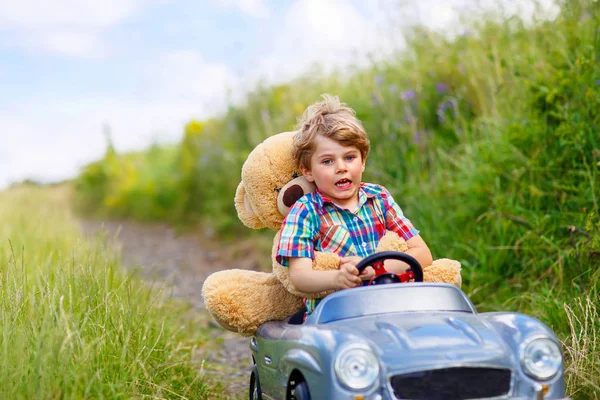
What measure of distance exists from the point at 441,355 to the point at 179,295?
571cm

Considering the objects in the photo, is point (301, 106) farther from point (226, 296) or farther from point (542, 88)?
point (226, 296)

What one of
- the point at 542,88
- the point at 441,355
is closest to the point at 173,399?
the point at 441,355

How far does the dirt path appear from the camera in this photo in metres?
5.27

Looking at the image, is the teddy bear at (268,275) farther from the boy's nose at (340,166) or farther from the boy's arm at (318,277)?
the boy's nose at (340,166)

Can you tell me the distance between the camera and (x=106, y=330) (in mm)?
3754

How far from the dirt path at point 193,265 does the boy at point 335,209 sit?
1.16 meters

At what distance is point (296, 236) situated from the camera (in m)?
3.76

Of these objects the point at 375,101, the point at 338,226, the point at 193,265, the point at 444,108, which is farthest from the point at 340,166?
the point at 193,265

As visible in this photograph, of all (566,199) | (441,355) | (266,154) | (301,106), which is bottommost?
(441,355)

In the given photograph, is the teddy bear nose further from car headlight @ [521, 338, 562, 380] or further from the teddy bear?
car headlight @ [521, 338, 562, 380]

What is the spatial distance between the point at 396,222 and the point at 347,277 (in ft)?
2.44

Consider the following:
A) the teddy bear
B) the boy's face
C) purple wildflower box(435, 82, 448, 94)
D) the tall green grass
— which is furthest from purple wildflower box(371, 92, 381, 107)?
the boy's face

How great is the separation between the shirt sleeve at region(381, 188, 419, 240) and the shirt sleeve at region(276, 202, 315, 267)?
501 millimetres

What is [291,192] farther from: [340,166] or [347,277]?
[347,277]
